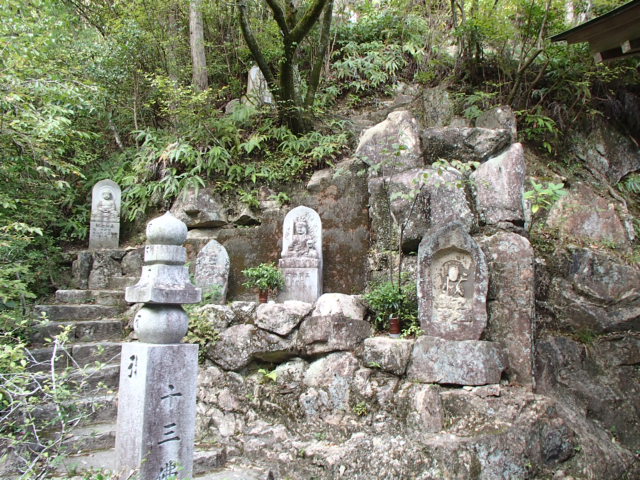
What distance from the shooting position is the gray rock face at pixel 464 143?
23.3 feet

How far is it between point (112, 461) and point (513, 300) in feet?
15.5

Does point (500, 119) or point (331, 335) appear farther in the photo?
point (500, 119)

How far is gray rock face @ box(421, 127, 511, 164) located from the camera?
7109 millimetres

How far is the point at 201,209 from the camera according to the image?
855 centimetres

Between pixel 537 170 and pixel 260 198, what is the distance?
206 inches

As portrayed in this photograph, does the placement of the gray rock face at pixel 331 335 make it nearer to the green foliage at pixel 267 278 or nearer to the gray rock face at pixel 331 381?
the gray rock face at pixel 331 381

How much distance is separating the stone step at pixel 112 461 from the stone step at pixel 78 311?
273 centimetres

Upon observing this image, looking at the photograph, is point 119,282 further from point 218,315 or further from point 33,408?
point 33,408

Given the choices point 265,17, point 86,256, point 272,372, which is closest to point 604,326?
point 272,372

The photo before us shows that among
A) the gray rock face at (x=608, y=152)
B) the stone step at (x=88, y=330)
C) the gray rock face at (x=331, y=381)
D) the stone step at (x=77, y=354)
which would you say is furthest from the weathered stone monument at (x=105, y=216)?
the gray rock face at (x=608, y=152)

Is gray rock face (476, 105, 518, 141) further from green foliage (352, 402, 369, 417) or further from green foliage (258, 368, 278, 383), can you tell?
green foliage (258, 368, 278, 383)

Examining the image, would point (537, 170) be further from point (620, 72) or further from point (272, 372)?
point (272, 372)

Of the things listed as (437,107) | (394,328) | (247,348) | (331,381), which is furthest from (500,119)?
(247,348)

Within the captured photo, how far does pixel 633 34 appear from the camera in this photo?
5.17m
